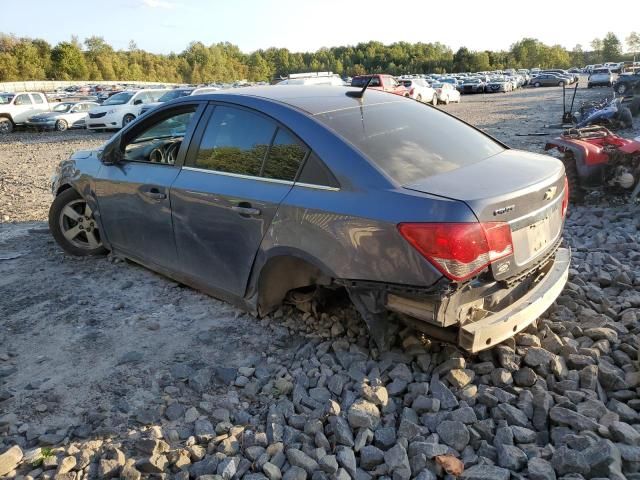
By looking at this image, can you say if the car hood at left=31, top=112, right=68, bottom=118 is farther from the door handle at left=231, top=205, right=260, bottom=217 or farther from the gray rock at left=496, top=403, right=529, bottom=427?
the gray rock at left=496, top=403, right=529, bottom=427

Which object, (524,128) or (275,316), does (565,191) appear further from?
(524,128)

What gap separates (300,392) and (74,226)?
139 inches

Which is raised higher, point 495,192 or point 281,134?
point 281,134

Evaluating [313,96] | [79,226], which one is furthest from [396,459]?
[79,226]

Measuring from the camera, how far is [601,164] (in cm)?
636

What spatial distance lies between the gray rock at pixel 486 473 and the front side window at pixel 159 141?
3.07 m

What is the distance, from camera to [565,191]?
11.3 ft

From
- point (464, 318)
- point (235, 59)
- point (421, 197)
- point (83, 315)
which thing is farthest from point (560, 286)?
point (235, 59)

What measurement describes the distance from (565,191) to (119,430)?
10.1ft

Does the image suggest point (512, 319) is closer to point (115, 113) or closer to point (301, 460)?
point (301, 460)

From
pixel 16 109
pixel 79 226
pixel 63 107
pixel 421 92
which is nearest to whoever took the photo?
pixel 79 226

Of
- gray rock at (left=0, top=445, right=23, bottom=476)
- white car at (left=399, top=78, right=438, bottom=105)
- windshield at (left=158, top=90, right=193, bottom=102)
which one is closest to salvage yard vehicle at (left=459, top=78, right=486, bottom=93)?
white car at (left=399, top=78, right=438, bottom=105)

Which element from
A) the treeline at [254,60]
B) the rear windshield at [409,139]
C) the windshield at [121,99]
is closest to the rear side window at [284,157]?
the rear windshield at [409,139]

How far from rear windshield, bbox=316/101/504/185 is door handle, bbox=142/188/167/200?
1483 mm
